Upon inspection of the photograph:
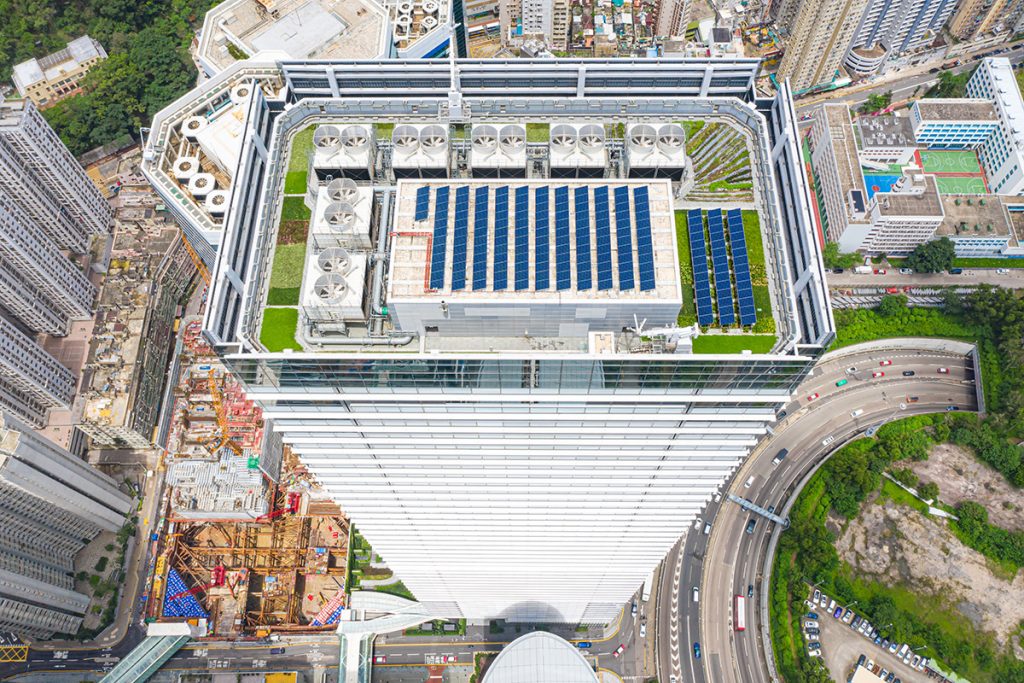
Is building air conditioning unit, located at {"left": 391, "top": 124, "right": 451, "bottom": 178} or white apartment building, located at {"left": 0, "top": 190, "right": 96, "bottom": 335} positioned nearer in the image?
building air conditioning unit, located at {"left": 391, "top": 124, "right": 451, "bottom": 178}

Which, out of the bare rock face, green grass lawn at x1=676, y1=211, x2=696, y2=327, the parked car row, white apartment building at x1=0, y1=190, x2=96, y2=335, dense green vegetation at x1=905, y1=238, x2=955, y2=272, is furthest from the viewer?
dense green vegetation at x1=905, y1=238, x2=955, y2=272

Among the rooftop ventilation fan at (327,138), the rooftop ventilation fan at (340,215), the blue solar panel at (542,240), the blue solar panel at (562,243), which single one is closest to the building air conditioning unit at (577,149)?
the blue solar panel at (562,243)

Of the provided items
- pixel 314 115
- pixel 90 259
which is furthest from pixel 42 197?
pixel 314 115

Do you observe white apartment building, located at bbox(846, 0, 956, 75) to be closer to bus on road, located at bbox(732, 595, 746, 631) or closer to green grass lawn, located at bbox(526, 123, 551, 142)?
bus on road, located at bbox(732, 595, 746, 631)

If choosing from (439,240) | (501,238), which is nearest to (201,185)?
(439,240)

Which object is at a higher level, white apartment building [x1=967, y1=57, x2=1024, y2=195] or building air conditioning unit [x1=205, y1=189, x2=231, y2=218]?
white apartment building [x1=967, y1=57, x2=1024, y2=195]

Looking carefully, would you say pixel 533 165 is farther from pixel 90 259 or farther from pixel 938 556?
pixel 90 259

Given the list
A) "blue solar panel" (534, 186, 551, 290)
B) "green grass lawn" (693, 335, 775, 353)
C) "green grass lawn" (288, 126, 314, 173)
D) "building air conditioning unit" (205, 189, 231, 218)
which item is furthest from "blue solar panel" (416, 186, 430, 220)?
"building air conditioning unit" (205, 189, 231, 218)
